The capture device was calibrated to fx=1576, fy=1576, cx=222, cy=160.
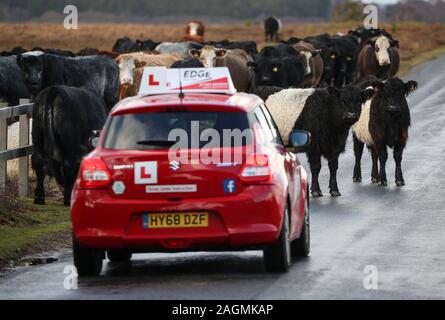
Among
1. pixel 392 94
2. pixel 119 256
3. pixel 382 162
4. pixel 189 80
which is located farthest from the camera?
pixel 392 94

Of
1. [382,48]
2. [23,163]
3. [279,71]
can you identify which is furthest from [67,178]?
[382,48]

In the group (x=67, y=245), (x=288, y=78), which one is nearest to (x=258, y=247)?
(x=67, y=245)

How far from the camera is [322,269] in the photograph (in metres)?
14.4

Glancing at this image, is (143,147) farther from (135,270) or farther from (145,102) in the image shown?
(135,270)

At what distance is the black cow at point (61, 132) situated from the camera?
21094mm

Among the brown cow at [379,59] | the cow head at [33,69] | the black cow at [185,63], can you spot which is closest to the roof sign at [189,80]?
the cow head at [33,69]

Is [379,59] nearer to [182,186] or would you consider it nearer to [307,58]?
[307,58]

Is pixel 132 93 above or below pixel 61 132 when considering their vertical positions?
below

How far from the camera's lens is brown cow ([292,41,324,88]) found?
45906 millimetres

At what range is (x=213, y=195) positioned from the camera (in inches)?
535

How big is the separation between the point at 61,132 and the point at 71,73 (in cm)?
851

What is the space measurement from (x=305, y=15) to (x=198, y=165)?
167115mm

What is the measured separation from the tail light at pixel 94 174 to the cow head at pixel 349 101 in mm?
10250

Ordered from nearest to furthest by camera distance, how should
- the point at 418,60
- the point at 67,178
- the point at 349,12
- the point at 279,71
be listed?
the point at 67,178 → the point at 279,71 → the point at 418,60 → the point at 349,12
